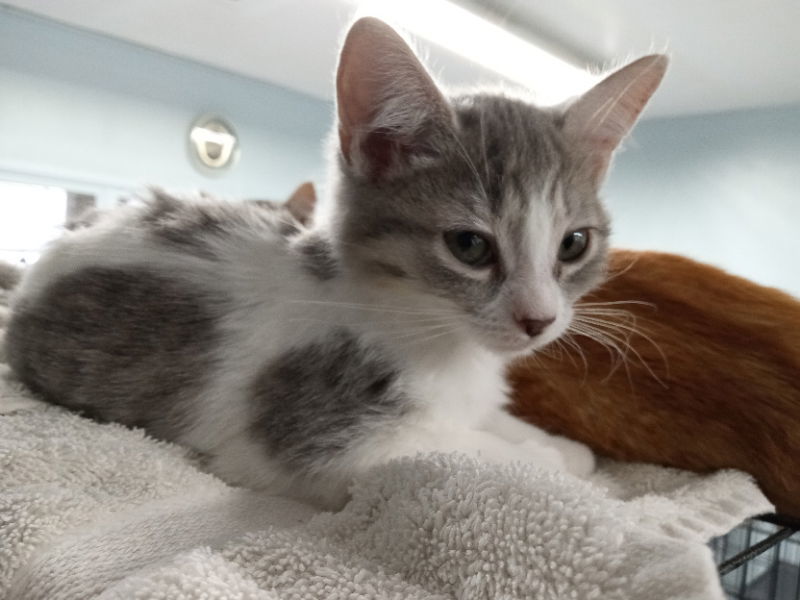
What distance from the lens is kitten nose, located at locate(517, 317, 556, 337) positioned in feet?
2.47

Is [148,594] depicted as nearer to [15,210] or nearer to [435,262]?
[435,262]

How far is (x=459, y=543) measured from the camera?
0.51 m

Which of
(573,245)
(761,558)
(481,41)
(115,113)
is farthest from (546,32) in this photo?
(761,558)

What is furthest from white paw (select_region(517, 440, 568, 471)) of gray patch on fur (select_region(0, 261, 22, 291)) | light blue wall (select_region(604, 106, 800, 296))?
light blue wall (select_region(604, 106, 800, 296))

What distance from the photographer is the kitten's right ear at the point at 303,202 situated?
130 cm

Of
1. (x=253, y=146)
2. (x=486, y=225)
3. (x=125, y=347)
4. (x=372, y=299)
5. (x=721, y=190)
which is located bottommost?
(x=125, y=347)


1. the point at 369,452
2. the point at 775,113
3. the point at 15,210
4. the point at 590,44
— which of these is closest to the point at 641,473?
the point at 369,452

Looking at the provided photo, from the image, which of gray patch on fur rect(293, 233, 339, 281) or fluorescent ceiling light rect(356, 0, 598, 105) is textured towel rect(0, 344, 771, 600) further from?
fluorescent ceiling light rect(356, 0, 598, 105)

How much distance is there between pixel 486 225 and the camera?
77 centimetres

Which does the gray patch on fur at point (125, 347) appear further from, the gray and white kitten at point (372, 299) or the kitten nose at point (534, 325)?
the kitten nose at point (534, 325)

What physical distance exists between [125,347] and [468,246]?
48 centimetres

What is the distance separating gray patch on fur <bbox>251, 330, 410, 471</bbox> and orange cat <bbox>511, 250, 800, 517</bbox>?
0.89ft

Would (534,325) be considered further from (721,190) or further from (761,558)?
(721,190)

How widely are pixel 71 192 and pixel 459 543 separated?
3379mm
